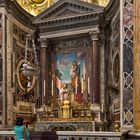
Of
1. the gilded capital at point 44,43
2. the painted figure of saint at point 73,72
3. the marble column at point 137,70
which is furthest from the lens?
the gilded capital at point 44,43

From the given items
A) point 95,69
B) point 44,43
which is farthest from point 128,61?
point 44,43

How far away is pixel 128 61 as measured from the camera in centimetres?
1074

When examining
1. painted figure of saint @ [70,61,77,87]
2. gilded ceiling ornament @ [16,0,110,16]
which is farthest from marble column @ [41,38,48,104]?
gilded ceiling ornament @ [16,0,110,16]

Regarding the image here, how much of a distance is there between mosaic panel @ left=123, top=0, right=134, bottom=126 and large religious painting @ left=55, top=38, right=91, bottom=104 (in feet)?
13.0

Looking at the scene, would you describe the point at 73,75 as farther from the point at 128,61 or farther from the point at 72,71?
the point at 128,61

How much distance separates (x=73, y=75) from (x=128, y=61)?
465cm

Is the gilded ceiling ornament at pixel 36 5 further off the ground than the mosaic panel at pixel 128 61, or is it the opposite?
the gilded ceiling ornament at pixel 36 5

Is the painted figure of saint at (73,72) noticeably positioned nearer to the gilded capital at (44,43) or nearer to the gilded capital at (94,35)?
the gilded capital at (44,43)

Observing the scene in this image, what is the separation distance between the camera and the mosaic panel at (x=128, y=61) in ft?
34.7

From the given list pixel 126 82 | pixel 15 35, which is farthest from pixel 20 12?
pixel 126 82

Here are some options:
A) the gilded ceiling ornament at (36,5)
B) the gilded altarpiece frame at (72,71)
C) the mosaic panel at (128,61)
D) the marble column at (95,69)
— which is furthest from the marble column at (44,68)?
the mosaic panel at (128,61)

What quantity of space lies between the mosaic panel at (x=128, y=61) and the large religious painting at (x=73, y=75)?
397cm

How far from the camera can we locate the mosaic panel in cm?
1056

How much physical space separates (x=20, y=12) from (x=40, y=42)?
1588mm
